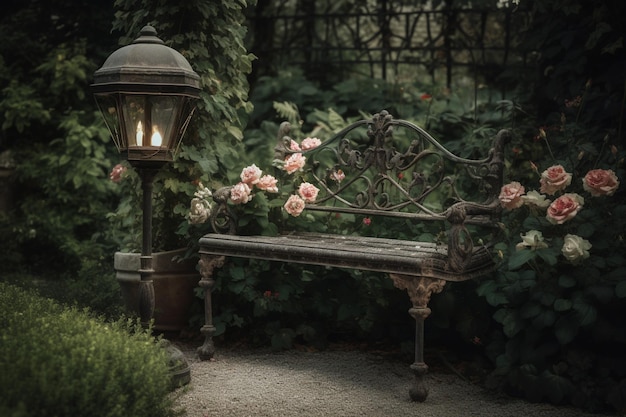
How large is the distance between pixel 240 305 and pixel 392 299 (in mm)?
1100

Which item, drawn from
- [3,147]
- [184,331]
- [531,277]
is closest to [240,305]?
[184,331]

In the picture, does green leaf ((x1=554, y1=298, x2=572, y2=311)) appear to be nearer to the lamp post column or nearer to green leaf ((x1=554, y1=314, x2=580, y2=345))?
green leaf ((x1=554, y1=314, x2=580, y2=345))

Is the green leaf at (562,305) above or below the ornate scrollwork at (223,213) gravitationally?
below

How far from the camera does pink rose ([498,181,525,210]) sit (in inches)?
200

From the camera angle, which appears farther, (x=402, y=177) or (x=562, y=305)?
(x=402, y=177)

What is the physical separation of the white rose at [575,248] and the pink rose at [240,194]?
6.86 feet

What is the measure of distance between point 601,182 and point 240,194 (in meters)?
2.23

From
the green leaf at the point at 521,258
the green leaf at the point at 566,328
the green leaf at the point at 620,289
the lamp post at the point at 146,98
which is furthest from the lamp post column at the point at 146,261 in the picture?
the green leaf at the point at 620,289

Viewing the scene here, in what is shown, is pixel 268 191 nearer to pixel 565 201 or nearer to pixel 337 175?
pixel 337 175

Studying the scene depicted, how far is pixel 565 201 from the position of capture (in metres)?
4.80

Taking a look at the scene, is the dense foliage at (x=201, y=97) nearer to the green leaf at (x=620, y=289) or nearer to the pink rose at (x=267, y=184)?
the pink rose at (x=267, y=184)

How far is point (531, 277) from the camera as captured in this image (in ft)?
16.1

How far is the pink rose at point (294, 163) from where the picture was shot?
20.1 ft

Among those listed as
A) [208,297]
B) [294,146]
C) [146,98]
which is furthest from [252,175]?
[146,98]
